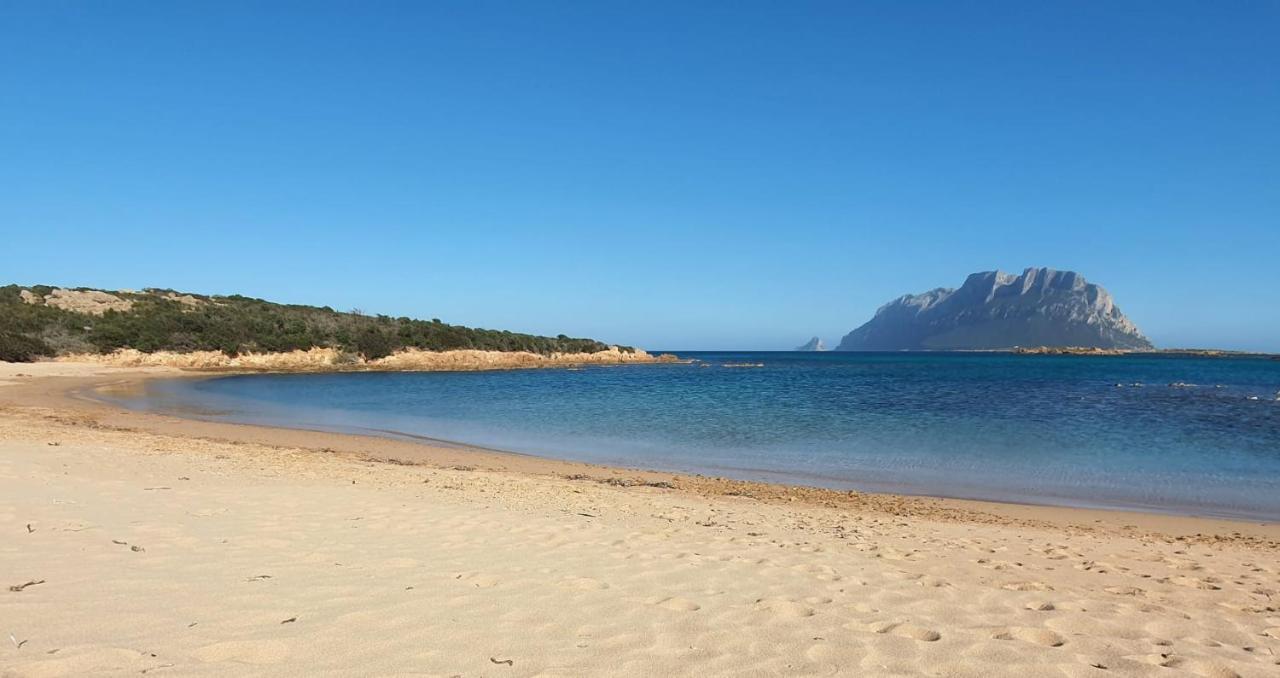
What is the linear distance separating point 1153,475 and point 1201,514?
3.76m

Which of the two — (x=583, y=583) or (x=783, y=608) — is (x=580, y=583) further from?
(x=783, y=608)

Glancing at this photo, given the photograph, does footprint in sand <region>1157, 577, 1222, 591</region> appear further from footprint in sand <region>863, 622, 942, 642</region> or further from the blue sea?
the blue sea

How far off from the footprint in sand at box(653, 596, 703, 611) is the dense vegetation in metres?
51.5

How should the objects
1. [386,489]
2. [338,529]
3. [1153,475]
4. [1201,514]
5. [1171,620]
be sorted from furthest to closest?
1. [1153,475]
2. [1201,514]
3. [386,489]
4. [338,529]
5. [1171,620]

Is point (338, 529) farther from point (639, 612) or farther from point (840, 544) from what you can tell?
point (840, 544)

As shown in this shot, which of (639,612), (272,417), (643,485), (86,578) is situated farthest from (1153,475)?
(272,417)

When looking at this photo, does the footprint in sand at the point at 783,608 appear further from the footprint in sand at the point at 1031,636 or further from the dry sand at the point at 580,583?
the footprint in sand at the point at 1031,636

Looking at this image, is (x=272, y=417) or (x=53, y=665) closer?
(x=53, y=665)

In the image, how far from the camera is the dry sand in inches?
148

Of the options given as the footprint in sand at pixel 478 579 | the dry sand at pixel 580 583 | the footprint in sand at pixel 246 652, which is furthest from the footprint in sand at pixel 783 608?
the footprint in sand at pixel 246 652

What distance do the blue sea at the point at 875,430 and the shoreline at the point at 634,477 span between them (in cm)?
85

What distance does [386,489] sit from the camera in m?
10.0

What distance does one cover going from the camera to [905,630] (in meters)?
4.45

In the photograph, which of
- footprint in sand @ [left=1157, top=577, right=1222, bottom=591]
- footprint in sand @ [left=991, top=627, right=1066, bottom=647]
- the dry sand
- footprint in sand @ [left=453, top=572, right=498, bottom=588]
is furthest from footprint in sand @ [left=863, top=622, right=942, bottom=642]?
footprint in sand @ [left=1157, top=577, right=1222, bottom=591]
